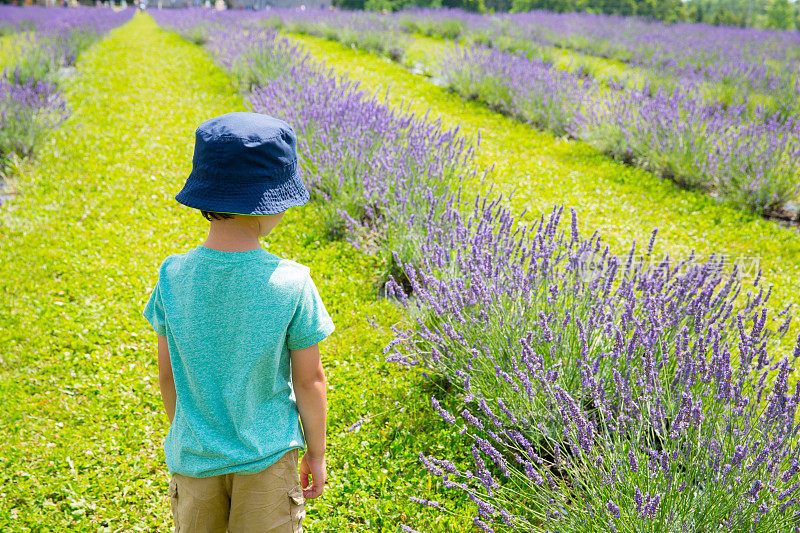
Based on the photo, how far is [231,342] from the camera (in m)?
1.31

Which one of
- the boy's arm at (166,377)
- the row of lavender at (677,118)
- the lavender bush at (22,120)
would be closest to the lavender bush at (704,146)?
the row of lavender at (677,118)

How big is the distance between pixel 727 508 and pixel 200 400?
1.59 m

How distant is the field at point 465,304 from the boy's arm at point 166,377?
0.87 metres

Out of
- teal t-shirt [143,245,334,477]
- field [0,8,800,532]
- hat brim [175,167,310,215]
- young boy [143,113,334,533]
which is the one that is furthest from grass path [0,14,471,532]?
hat brim [175,167,310,215]

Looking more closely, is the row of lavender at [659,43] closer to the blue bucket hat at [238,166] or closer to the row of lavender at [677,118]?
the row of lavender at [677,118]

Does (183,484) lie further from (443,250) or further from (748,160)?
(748,160)

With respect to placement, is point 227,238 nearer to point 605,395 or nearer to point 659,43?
point 605,395

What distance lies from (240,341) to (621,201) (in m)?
5.08

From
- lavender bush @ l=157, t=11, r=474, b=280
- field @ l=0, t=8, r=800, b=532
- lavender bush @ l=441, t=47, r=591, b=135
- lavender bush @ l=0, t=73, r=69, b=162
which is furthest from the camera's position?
lavender bush @ l=441, t=47, r=591, b=135

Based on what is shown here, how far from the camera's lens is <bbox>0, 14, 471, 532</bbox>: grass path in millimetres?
2291

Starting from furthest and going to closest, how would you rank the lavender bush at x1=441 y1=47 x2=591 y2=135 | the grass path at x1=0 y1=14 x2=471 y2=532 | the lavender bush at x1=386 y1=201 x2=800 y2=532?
the lavender bush at x1=441 y1=47 x2=591 y2=135 → the grass path at x1=0 y1=14 x2=471 y2=532 → the lavender bush at x1=386 y1=201 x2=800 y2=532

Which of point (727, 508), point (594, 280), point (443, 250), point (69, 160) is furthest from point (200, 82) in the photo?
point (727, 508)

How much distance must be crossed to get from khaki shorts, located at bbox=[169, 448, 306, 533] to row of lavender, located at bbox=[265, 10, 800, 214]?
5218 millimetres

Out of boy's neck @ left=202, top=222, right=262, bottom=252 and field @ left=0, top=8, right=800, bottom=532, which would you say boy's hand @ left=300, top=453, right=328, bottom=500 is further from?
boy's neck @ left=202, top=222, right=262, bottom=252
